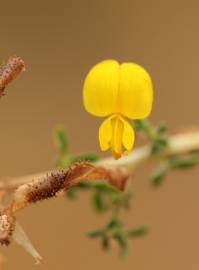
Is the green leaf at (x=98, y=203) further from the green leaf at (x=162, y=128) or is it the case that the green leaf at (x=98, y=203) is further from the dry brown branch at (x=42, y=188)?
the dry brown branch at (x=42, y=188)

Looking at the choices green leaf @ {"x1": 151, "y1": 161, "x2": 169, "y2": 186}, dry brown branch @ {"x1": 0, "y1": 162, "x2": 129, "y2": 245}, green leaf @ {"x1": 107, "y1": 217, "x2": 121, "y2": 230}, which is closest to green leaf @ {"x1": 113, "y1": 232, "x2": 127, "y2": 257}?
green leaf @ {"x1": 107, "y1": 217, "x2": 121, "y2": 230}

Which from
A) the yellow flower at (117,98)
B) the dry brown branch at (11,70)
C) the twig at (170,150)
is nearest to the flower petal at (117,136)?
the yellow flower at (117,98)

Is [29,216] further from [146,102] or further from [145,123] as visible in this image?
[146,102]

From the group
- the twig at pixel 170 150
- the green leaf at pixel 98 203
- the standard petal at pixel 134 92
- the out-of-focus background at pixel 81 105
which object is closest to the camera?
the standard petal at pixel 134 92

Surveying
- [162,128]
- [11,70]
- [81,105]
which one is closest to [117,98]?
[11,70]

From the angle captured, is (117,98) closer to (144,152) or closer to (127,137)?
(127,137)

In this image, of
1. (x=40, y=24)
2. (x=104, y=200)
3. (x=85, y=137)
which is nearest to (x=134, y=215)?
(x=85, y=137)
